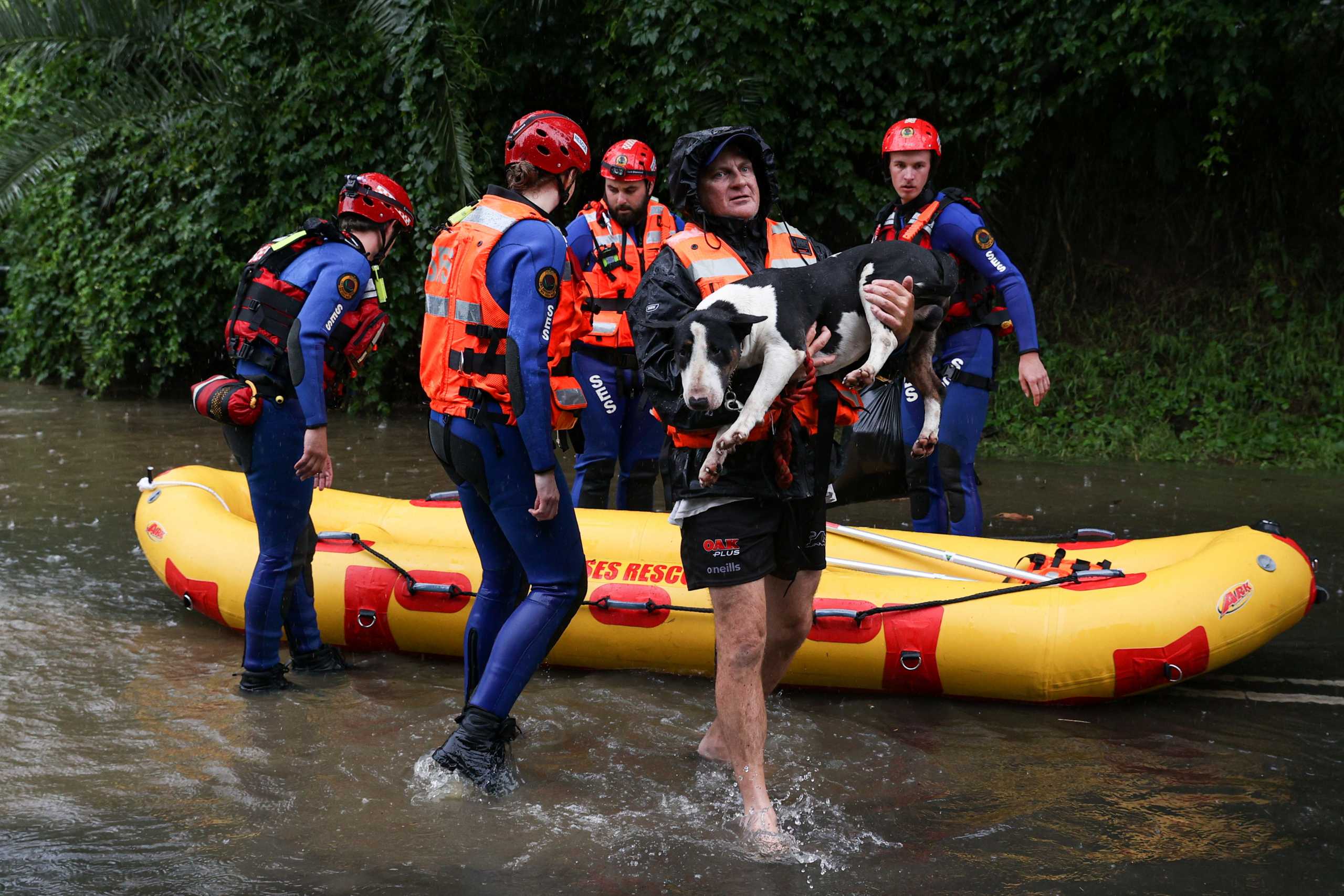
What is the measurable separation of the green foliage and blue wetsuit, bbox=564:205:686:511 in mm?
4786

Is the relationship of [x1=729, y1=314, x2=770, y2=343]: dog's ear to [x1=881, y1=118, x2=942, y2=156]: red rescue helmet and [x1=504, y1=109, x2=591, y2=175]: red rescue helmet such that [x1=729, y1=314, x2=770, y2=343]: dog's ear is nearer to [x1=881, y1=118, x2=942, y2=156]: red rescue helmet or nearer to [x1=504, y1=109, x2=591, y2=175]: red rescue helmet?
[x1=504, y1=109, x2=591, y2=175]: red rescue helmet

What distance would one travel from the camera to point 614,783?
3.86 metres

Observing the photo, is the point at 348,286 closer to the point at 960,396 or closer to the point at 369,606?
the point at 369,606

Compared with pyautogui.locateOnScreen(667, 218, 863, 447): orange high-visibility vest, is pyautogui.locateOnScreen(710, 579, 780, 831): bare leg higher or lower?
lower

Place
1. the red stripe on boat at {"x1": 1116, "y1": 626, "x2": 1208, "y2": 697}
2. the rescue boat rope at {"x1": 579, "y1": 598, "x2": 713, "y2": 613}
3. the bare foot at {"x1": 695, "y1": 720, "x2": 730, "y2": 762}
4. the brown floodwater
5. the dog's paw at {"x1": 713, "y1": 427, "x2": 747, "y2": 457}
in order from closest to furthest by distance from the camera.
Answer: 1. the dog's paw at {"x1": 713, "y1": 427, "x2": 747, "y2": 457}
2. the brown floodwater
3. the bare foot at {"x1": 695, "y1": 720, "x2": 730, "y2": 762}
4. the red stripe on boat at {"x1": 1116, "y1": 626, "x2": 1208, "y2": 697}
5. the rescue boat rope at {"x1": 579, "y1": 598, "x2": 713, "y2": 613}

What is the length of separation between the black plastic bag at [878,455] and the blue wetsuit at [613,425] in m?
0.94

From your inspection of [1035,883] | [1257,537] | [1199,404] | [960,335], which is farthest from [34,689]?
[1199,404]

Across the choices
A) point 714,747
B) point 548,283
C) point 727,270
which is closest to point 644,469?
point 714,747

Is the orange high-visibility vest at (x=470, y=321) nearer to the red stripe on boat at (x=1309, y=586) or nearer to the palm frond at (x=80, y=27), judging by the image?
the red stripe on boat at (x=1309, y=586)

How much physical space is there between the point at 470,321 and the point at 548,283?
28 cm

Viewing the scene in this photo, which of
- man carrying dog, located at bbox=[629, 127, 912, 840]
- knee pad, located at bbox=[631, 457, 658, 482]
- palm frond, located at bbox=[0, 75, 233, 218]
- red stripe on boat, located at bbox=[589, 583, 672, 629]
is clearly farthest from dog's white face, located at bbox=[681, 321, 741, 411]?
palm frond, located at bbox=[0, 75, 233, 218]

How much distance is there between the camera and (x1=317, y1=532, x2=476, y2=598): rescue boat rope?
202 inches

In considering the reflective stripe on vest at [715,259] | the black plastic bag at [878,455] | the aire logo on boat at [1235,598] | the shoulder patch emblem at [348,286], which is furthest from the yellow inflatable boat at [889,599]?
the reflective stripe on vest at [715,259]

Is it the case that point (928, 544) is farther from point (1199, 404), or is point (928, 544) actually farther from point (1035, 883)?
point (1199, 404)
